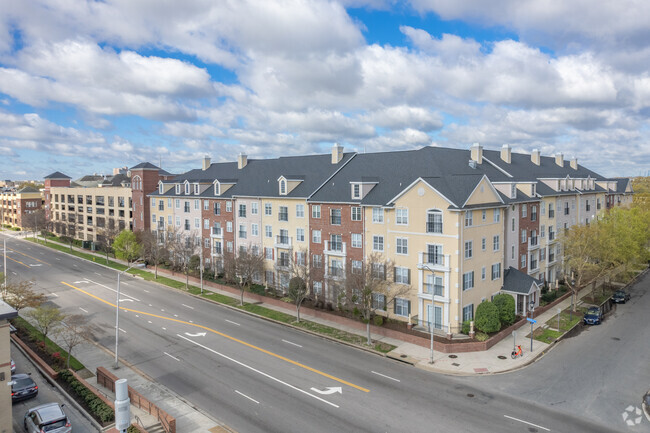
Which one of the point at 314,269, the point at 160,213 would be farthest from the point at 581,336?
the point at 160,213

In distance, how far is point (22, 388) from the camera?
26.9 m

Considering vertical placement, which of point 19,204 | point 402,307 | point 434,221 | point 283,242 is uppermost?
point 19,204

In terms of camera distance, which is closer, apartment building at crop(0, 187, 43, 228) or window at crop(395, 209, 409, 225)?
window at crop(395, 209, 409, 225)

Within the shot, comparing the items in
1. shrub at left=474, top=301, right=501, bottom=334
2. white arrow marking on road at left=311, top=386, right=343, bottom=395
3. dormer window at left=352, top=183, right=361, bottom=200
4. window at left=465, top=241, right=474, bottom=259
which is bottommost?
white arrow marking on road at left=311, top=386, right=343, bottom=395

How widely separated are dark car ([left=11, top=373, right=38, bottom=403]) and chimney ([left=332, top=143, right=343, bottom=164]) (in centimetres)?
3798

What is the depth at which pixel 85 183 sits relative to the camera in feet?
400

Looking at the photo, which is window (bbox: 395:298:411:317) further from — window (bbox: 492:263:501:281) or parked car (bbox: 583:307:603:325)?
parked car (bbox: 583:307:603:325)

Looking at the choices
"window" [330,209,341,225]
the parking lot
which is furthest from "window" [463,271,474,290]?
the parking lot

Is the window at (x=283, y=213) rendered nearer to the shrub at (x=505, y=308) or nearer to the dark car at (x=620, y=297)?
the shrub at (x=505, y=308)

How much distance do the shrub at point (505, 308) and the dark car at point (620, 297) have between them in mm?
18734

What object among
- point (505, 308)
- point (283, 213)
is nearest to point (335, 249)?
point (283, 213)

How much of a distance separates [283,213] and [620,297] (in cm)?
4026

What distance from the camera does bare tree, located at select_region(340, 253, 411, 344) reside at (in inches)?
1442

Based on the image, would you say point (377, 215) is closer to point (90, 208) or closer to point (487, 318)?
point (487, 318)
